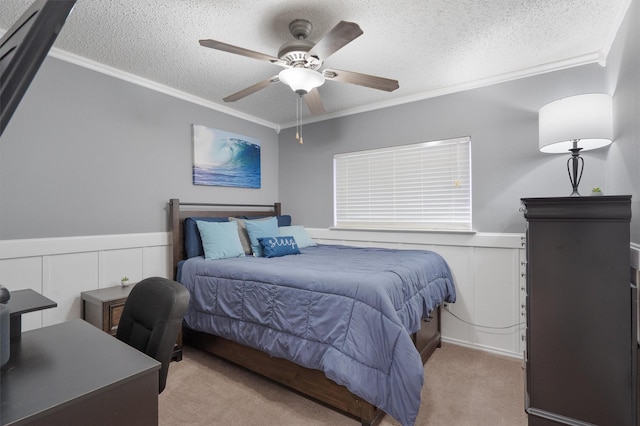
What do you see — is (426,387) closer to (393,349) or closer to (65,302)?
(393,349)

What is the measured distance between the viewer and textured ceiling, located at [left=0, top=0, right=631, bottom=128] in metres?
1.89

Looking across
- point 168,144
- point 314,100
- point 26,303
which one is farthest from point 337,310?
point 168,144

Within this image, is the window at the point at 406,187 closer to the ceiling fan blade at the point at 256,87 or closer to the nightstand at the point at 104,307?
the ceiling fan blade at the point at 256,87

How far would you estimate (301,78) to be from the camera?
6.55 feet

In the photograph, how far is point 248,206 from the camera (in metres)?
3.85

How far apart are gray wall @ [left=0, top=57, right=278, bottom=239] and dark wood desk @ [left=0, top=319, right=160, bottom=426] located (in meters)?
1.65

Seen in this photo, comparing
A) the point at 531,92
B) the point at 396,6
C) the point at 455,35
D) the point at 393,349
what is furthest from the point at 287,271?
the point at 531,92

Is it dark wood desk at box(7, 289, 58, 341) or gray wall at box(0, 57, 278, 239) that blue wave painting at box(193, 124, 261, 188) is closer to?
gray wall at box(0, 57, 278, 239)

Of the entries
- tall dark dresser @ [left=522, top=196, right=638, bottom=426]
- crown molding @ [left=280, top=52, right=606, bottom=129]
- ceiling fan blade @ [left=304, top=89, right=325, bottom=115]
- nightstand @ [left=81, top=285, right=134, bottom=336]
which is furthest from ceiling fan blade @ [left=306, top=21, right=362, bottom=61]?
nightstand @ [left=81, top=285, right=134, bottom=336]

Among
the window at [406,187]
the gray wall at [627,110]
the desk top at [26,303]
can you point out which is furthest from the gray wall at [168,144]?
the desk top at [26,303]

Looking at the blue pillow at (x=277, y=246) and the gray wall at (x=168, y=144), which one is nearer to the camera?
the gray wall at (x=168, y=144)

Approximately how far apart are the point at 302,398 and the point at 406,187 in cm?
221

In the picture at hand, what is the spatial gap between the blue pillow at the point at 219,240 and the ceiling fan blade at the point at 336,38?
177 cm

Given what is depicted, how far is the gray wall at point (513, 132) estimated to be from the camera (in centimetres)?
189
